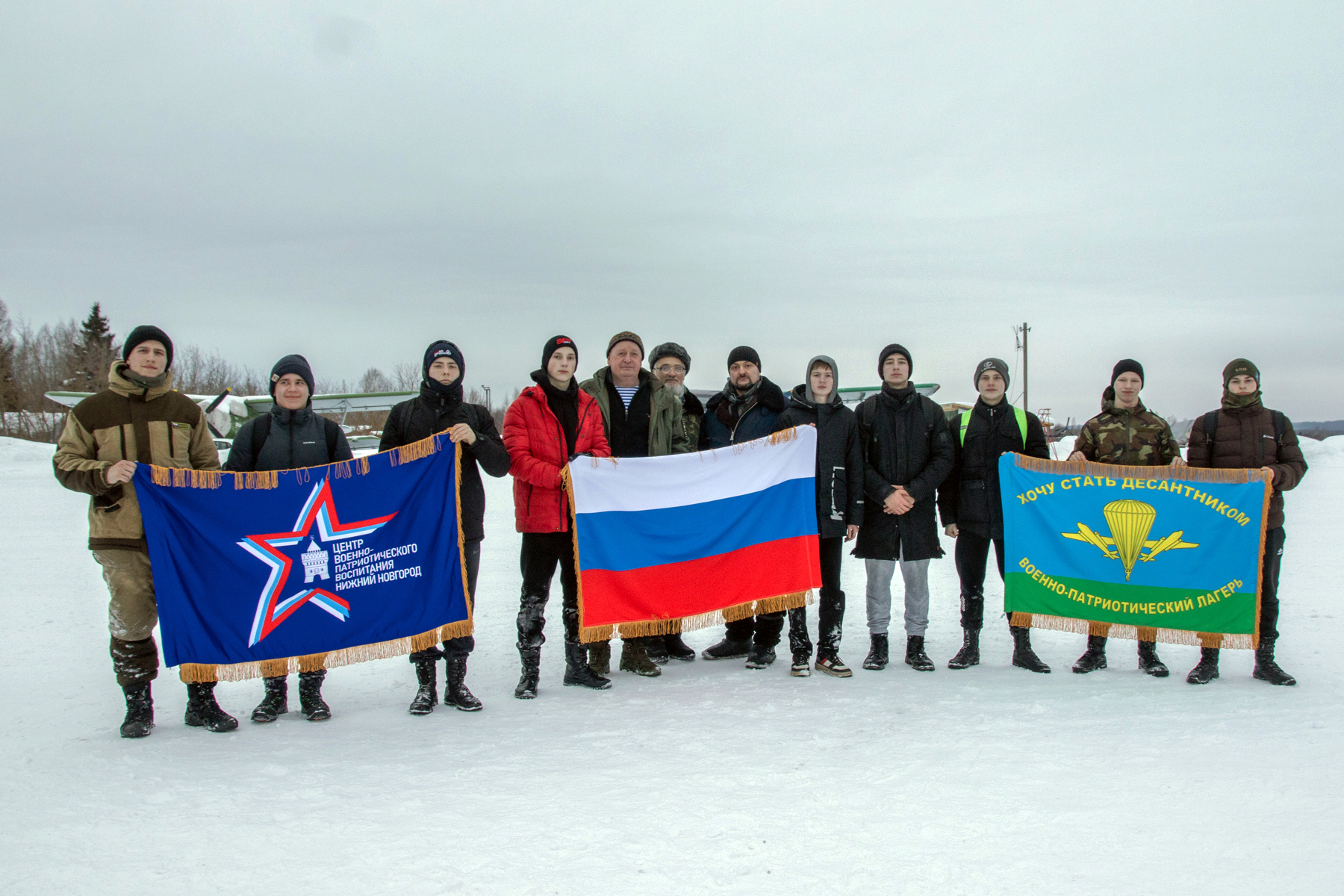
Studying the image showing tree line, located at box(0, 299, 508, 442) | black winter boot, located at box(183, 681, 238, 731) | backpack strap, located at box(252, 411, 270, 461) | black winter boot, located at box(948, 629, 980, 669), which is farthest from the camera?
tree line, located at box(0, 299, 508, 442)

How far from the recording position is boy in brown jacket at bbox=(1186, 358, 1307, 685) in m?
5.16

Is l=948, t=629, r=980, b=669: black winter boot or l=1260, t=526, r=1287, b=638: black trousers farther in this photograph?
l=948, t=629, r=980, b=669: black winter boot

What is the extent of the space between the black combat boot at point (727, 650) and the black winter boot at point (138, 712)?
3.47 metres

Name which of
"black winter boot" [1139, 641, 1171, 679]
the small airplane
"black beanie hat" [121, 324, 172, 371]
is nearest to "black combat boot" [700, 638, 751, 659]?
the small airplane

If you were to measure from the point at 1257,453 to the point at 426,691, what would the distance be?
5.47 m

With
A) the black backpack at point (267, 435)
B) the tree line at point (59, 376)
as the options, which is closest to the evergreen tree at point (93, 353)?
the tree line at point (59, 376)

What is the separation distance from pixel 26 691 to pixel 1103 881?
19.1ft

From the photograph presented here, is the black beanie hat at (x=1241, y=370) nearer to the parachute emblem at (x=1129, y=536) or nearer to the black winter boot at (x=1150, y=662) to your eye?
the parachute emblem at (x=1129, y=536)

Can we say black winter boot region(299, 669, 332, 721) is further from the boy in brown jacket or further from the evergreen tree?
the evergreen tree

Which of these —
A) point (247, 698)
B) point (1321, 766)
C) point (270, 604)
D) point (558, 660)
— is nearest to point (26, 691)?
point (247, 698)

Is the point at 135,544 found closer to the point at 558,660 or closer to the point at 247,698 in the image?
the point at 247,698

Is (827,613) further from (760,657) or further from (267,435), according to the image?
(267,435)

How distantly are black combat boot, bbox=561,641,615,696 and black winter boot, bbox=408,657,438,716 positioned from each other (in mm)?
819

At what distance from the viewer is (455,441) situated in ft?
16.0
